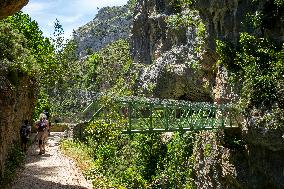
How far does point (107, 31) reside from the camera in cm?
15388

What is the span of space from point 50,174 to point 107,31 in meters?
141

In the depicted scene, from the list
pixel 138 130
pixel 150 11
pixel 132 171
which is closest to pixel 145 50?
pixel 150 11

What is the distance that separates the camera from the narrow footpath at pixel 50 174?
45.2 feet

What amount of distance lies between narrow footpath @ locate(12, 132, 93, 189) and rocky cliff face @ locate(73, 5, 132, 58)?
120138 millimetres

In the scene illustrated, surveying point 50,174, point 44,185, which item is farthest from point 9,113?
point 44,185

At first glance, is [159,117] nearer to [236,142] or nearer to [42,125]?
[236,142]

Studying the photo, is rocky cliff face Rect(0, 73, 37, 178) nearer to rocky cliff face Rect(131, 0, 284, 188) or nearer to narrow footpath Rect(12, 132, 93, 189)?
narrow footpath Rect(12, 132, 93, 189)

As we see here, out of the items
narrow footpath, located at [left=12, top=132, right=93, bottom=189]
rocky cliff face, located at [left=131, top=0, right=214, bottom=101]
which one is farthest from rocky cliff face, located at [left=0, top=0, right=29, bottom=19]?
rocky cliff face, located at [left=131, top=0, right=214, bottom=101]

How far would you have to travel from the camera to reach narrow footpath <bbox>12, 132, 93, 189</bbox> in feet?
45.2

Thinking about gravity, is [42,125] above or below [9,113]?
below

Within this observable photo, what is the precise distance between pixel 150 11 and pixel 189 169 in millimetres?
23634

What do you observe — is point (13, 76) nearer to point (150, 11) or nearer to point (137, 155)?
point (137, 155)

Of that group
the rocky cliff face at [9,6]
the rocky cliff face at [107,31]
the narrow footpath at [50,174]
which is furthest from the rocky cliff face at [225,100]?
the rocky cliff face at [107,31]

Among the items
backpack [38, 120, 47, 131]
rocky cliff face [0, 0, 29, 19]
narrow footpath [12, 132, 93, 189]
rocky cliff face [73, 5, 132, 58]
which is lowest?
narrow footpath [12, 132, 93, 189]
